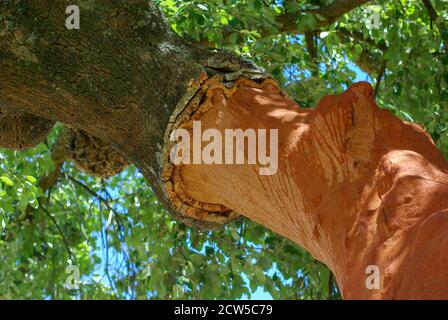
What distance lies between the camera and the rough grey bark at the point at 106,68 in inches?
141

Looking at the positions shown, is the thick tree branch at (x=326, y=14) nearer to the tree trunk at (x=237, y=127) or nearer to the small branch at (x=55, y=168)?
the small branch at (x=55, y=168)

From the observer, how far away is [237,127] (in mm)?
3383

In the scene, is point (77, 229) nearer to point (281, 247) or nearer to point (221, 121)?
point (281, 247)

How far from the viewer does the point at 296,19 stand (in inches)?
270

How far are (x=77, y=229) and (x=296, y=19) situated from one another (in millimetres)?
3669
